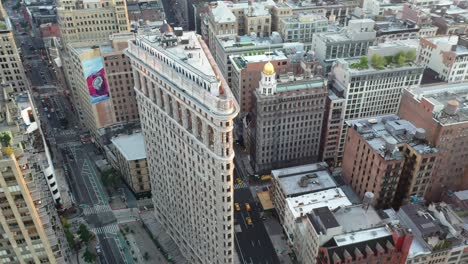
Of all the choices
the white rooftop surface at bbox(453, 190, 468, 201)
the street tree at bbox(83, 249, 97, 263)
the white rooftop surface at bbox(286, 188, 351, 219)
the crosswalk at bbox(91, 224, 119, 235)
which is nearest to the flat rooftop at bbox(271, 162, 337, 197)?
the white rooftop surface at bbox(286, 188, 351, 219)

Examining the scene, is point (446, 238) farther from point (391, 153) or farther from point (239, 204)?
point (239, 204)

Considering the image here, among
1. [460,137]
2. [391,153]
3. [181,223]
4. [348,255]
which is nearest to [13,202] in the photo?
[181,223]

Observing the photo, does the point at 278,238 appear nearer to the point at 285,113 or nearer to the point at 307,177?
the point at 307,177

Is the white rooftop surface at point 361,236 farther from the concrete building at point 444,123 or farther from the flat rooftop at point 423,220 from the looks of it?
the concrete building at point 444,123

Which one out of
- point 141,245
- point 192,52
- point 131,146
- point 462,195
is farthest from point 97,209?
point 462,195

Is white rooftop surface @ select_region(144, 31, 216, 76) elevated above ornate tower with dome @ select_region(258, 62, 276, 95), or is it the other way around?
white rooftop surface @ select_region(144, 31, 216, 76)

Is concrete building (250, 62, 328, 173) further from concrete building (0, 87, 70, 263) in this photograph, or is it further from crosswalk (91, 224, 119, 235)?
concrete building (0, 87, 70, 263)
